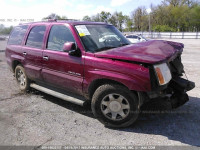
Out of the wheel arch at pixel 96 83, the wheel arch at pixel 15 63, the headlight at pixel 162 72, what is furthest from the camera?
the wheel arch at pixel 15 63

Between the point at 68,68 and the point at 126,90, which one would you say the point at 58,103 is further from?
the point at 126,90

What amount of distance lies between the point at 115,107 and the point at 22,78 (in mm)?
3236

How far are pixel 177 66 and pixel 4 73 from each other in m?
6.64

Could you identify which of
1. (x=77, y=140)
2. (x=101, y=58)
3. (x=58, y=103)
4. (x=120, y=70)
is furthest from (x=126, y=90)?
(x=58, y=103)

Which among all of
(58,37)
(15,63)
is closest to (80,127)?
(58,37)

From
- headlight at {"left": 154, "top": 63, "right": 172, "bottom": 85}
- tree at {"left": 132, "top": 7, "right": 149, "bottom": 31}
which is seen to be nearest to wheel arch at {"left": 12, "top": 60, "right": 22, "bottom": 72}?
headlight at {"left": 154, "top": 63, "right": 172, "bottom": 85}

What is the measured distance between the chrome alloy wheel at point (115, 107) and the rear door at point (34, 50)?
193 cm

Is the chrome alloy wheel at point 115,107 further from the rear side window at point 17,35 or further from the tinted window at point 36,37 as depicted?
the rear side window at point 17,35

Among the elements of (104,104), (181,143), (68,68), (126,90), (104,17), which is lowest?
(181,143)

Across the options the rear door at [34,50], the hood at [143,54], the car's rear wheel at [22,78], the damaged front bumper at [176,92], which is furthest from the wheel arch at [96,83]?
the car's rear wheel at [22,78]

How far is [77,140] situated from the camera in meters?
3.01

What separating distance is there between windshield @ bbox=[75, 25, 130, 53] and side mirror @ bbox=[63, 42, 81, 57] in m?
0.19

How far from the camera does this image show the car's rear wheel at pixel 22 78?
5.11 meters

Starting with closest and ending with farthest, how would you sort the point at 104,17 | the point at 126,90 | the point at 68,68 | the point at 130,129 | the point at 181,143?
the point at 181,143 < the point at 126,90 < the point at 130,129 < the point at 68,68 < the point at 104,17
